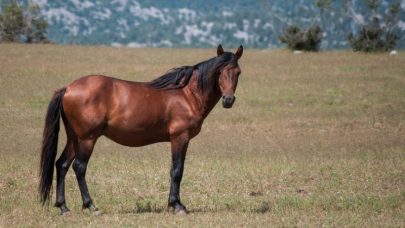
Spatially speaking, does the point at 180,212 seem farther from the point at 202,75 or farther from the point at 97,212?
the point at 202,75

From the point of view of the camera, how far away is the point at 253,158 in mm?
11141

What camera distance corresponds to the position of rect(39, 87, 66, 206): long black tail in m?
6.90

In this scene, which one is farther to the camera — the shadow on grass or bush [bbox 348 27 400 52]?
bush [bbox 348 27 400 52]

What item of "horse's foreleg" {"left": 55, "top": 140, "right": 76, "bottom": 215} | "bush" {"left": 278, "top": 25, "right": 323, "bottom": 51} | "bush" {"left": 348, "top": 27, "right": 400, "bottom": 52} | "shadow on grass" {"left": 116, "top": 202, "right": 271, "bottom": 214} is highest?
"horse's foreleg" {"left": 55, "top": 140, "right": 76, "bottom": 215}

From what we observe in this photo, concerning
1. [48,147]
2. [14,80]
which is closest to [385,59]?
[14,80]

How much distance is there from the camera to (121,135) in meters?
7.01

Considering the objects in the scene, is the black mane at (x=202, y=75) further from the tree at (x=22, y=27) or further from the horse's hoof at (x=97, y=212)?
the tree at (x=22, y=27)

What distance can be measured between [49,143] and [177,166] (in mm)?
2095

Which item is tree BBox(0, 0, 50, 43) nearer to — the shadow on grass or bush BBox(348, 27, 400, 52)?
bush BBox(348, 27, 400, 52)

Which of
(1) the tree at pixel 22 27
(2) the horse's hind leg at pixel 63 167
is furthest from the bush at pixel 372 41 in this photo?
(2) the horse's hind leg at pixel 63 167

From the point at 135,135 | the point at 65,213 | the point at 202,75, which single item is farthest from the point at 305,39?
the point at 65,213

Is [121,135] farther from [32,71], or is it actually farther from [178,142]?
[32,71]

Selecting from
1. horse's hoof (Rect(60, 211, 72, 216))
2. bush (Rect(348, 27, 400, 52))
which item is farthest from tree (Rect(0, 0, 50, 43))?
horse's hoof (Rect(60, 211, 72, 216))

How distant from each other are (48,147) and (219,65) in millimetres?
3064
